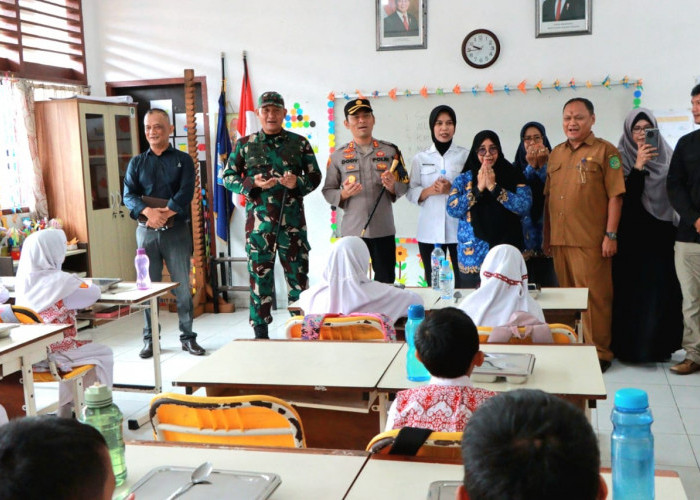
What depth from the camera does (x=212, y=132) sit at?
22.7 feet

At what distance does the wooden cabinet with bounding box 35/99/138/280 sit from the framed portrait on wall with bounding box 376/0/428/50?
2.61 metres

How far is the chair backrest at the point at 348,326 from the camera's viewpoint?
2914 mm

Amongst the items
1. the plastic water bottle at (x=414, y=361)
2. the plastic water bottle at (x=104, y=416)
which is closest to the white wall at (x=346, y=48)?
the plastic water bottle at (x=414, y=361)

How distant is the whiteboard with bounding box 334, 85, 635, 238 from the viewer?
5.83m

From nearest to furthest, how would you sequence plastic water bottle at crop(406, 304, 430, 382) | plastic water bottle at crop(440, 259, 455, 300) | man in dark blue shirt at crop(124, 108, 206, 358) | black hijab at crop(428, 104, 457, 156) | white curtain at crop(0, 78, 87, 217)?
plastic water bottle at crop(406, 304, 430, 382) < plastic water bottle at crop(440, 259, 455, 300) < black hijab at crop(428, 104, 457, 156) < man in dark blue shirt at crop(124, 108, 206, 358) < white curtain at crop(0, 78, 87, 217)

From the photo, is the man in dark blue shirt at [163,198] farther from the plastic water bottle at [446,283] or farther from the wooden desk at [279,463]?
the wooden desk at [279,463]

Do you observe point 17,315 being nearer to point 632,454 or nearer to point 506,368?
point 506,368

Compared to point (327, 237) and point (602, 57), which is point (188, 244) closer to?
point (327, 237)

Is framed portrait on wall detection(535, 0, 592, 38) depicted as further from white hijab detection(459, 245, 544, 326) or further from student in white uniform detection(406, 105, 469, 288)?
white hijab detection(459, 245, 544, 326)

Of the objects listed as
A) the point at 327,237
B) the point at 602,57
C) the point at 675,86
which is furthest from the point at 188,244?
the point at 675,86

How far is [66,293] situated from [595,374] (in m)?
2.55

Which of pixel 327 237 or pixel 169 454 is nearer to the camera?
pixel 169 454

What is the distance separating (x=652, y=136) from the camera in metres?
4.50

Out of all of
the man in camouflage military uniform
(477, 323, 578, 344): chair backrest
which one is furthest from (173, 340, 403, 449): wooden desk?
the man in camouflage military uniform
